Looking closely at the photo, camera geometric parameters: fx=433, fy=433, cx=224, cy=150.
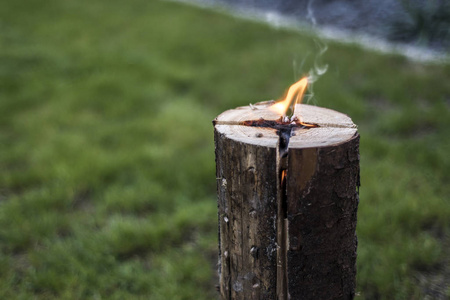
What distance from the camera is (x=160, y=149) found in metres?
3.66

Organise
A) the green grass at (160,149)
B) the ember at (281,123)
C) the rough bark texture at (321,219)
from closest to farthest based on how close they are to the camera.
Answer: the rough bark texture at (321,219), the ember at (281,123), the green grass at (160,149)

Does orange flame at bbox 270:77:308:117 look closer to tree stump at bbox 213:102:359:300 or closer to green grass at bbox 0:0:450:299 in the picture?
tree stump at bbox 213:102:359:300

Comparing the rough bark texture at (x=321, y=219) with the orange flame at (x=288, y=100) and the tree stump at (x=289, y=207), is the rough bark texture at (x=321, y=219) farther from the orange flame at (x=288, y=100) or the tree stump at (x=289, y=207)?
the orange flame at (x=288, y=100)

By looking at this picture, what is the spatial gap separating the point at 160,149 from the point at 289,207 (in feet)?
7.87

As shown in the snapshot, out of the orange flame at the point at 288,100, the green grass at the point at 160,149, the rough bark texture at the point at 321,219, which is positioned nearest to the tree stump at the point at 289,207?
the rough bark texture at the point at 321,219

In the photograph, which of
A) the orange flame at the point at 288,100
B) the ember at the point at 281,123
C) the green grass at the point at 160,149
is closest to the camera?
the ember at the point at 281,123

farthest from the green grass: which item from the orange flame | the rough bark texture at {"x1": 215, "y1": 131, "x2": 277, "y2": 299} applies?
the orange flame

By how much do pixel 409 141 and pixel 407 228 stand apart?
1.06 m

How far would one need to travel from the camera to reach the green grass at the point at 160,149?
8.09 feet

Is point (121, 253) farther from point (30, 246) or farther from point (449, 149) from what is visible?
point (449, 149)

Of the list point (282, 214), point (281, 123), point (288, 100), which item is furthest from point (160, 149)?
point (282, 214)

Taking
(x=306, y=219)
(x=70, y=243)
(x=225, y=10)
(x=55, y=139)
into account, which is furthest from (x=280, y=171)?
(x=225, y=10)

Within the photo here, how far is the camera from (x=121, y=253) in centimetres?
265

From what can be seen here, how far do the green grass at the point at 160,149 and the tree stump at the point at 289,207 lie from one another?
2.93ft
